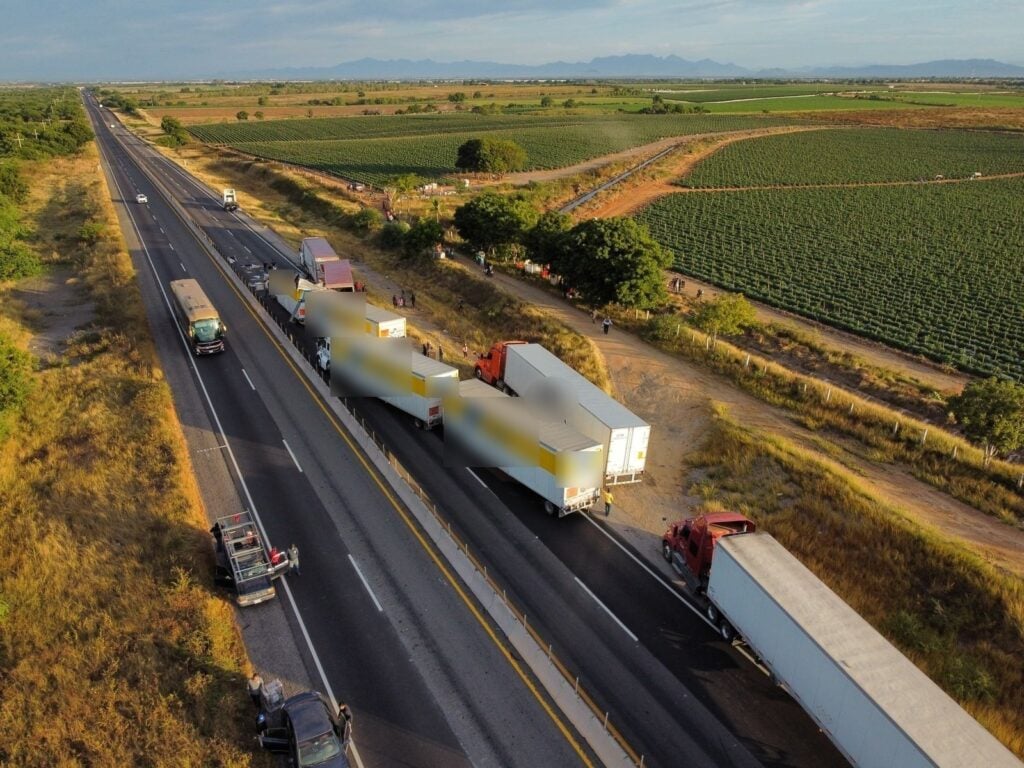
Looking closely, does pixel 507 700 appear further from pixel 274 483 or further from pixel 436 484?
pixel 274 483

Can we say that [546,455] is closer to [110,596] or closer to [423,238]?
[110,596]

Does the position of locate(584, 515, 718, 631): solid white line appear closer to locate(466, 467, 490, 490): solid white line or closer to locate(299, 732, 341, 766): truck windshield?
locate(466, 467, 490, 490): solid white line

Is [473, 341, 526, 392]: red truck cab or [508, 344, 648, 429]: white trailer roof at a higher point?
[508, 344, 648, 429]: white trailer roof

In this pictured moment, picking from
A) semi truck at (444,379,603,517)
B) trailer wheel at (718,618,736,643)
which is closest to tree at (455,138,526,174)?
semi truck at (444,379,603,517)

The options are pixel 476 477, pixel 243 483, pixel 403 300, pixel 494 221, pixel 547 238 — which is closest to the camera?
pixel 243 483

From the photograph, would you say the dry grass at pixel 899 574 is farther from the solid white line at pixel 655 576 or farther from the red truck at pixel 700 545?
the solid white line at pixel 655 576

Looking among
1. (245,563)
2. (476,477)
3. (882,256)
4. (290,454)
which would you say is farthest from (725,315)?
(882,256)

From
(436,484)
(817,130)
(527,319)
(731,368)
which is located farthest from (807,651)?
(817,130)
